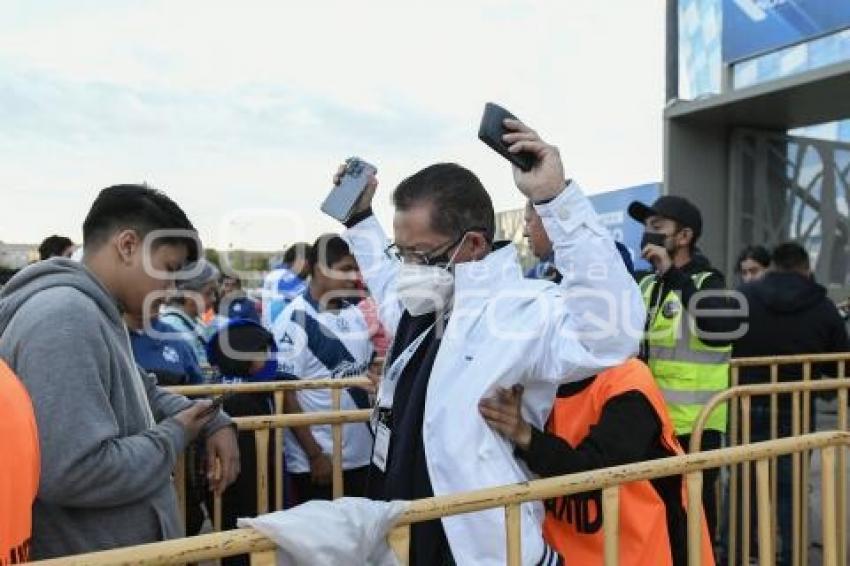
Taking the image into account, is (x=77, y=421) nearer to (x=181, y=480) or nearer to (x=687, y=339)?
(x=181, y=480)

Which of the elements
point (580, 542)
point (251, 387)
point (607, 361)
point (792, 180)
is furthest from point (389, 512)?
point (792, 180)

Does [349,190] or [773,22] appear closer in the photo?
[349,190]

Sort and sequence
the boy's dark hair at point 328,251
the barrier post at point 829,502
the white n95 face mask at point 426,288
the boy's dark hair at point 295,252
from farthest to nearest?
the boy's dark hair at point 295,252
the boy's dark hair at point 328,251
the barrier post at point 829,502
the white n95 face mask at point 426,288

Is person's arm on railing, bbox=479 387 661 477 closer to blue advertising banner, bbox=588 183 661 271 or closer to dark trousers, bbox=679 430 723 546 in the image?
dark trousers, bbox=679 430 723 546

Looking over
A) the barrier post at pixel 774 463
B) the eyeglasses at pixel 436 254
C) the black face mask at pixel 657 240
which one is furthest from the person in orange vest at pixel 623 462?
the black face mask at pixel 657 240

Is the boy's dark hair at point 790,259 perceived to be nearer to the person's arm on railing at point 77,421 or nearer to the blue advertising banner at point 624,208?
the blue advertising banner at point 624,208

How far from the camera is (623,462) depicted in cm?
230

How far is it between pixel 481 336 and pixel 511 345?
0.25 feet

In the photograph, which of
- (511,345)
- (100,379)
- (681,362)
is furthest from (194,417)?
(681,362)

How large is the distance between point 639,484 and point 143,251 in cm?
151

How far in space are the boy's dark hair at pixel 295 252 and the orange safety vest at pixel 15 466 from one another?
497 cm

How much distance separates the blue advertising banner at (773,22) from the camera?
686 cm

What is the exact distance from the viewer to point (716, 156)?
25.2 ft

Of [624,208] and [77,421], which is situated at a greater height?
[624,208]
